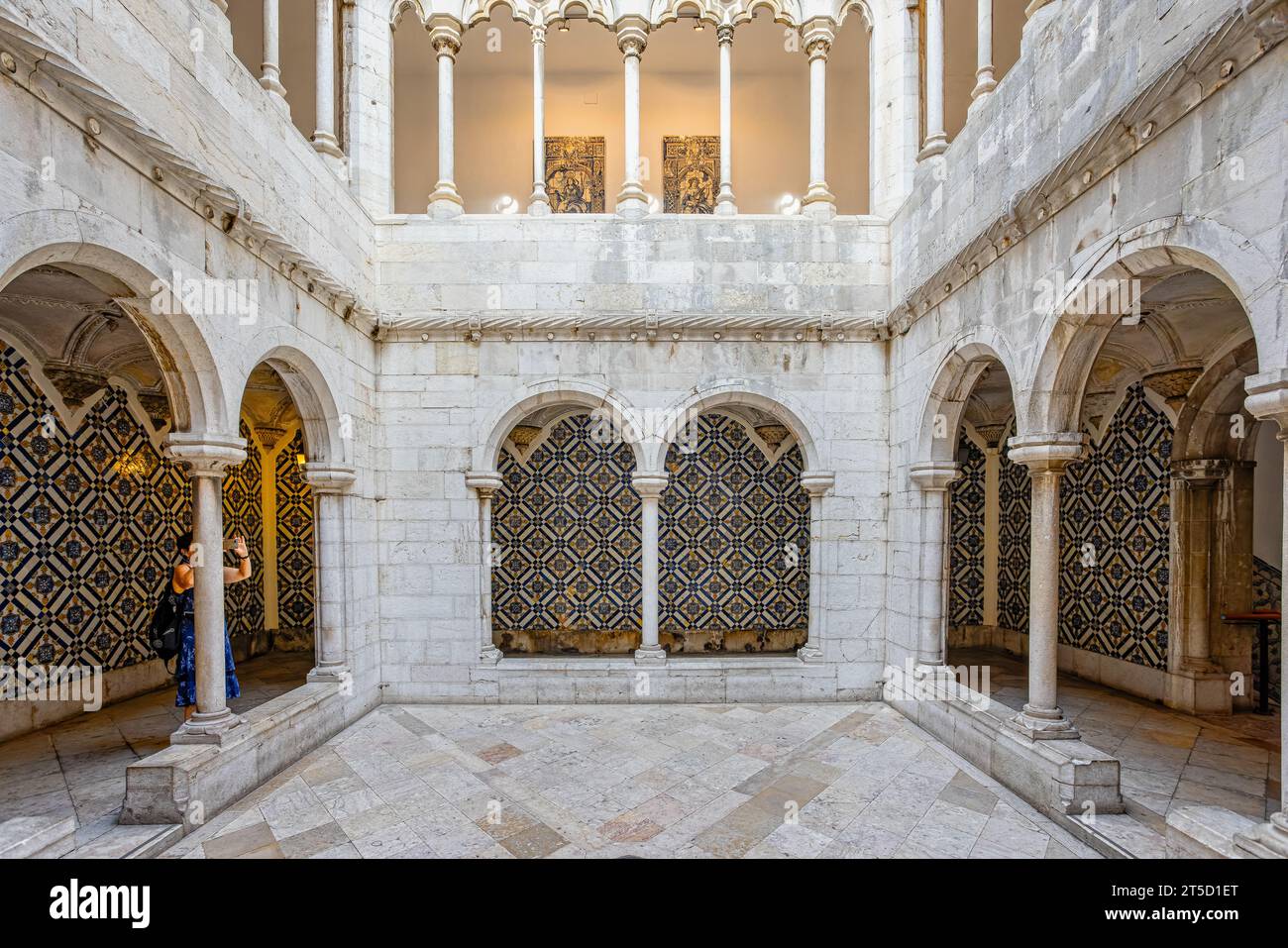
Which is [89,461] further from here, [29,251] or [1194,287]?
[1194,287]

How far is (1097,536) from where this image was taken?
20.9 ft

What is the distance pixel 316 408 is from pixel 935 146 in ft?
19.2

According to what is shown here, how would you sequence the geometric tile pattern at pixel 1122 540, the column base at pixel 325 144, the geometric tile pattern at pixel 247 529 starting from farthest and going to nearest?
the geometric tile pattern at pixel 247 529, the geometric tile pattern at pixel 1122 540, the column base at pixel 325 144

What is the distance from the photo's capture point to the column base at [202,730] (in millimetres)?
3709

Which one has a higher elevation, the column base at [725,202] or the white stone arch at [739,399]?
the column base at [725,202]

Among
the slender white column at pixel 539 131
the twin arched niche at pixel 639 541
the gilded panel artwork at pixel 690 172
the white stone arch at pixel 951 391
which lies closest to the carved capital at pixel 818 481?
the white stone arch at pixel 951 391

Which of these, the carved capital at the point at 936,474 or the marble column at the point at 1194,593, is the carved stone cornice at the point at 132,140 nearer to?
the carved capital at the point at 936,474

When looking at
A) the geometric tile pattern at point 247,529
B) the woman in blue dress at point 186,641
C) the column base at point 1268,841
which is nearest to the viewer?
the column base at point 1268,841

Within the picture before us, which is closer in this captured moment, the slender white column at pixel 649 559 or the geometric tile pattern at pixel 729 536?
the slender white column at pixel 649 559

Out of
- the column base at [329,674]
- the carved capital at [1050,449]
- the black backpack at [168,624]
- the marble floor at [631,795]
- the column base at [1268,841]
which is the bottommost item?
the marble floor at [631,795]

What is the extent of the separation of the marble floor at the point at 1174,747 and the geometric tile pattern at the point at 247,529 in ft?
27.0

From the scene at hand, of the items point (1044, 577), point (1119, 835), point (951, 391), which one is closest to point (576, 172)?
point (951, 391)

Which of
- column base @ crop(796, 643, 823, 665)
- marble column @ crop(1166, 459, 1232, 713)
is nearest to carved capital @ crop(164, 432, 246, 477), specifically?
column base @ crop(796, 643, 823, 665)

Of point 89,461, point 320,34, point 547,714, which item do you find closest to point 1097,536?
point 547,714
